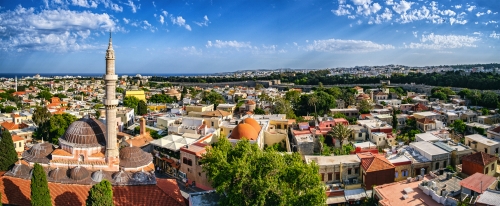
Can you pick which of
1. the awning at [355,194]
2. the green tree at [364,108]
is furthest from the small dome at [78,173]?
the green tree at [364,108]

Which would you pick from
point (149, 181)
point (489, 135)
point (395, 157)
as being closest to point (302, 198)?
point (149, 181)

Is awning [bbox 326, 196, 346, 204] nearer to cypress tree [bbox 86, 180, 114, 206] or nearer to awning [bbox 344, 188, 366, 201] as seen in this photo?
awning [bbox 344, 188, 366, 201]

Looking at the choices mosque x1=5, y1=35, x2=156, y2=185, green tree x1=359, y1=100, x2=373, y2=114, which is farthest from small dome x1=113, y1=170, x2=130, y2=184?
green tree x1=359, y1=100, x2=373, y2=114

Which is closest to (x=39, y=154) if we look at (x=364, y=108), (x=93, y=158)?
(x=93, y=158)

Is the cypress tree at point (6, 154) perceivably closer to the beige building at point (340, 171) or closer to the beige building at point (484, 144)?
the beige building at point (340, 171)

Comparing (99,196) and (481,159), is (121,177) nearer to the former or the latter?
(99,196)
